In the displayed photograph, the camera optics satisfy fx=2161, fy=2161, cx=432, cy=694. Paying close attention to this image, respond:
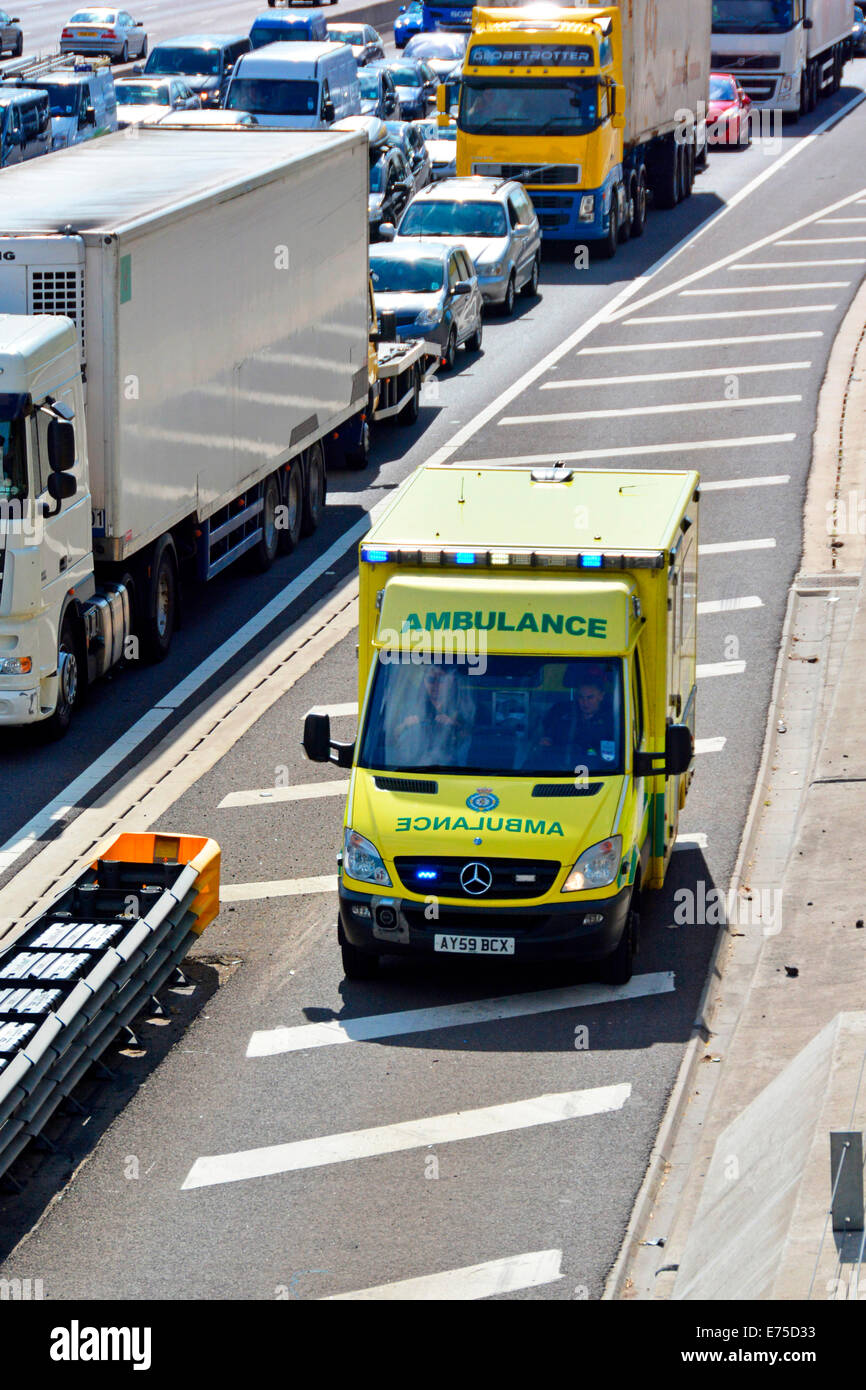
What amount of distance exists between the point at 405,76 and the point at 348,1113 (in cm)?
4743

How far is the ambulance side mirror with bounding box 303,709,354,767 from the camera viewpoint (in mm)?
12711

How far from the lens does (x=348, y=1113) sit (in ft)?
36.0

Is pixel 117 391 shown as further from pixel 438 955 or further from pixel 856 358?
pixel 856 358

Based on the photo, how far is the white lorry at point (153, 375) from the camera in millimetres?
15930

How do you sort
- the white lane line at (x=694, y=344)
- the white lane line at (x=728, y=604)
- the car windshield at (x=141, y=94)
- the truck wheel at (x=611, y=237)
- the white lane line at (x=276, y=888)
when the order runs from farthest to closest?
the car windshield at (x=141, y=94), the truck wheel at (x=611, y=237), the white lane line at (x=694, y=344), the white lane line at (x=728, y=604), the white lane line at (x=276, y=888)

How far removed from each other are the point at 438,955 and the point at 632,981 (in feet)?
4.05

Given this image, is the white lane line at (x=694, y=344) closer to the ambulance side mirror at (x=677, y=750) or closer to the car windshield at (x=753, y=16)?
the ambulance side mirror at (x=677, y=750)

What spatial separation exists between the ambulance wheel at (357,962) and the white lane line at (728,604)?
26.1ft

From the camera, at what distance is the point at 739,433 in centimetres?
2645

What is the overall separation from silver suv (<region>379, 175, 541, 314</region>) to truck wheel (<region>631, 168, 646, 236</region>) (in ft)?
17.3

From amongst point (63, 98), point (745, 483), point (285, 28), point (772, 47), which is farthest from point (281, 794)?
point (285, 28)

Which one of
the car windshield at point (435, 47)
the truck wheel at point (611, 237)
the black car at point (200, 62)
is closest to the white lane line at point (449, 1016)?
the truck wheel at point (611, 237)

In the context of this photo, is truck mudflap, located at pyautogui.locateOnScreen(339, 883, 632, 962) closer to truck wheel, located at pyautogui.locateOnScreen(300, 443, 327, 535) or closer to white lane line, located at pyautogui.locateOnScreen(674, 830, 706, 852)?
white lane line, located at pyautogui.locateOnScreen(674, 830, 706, 852)
